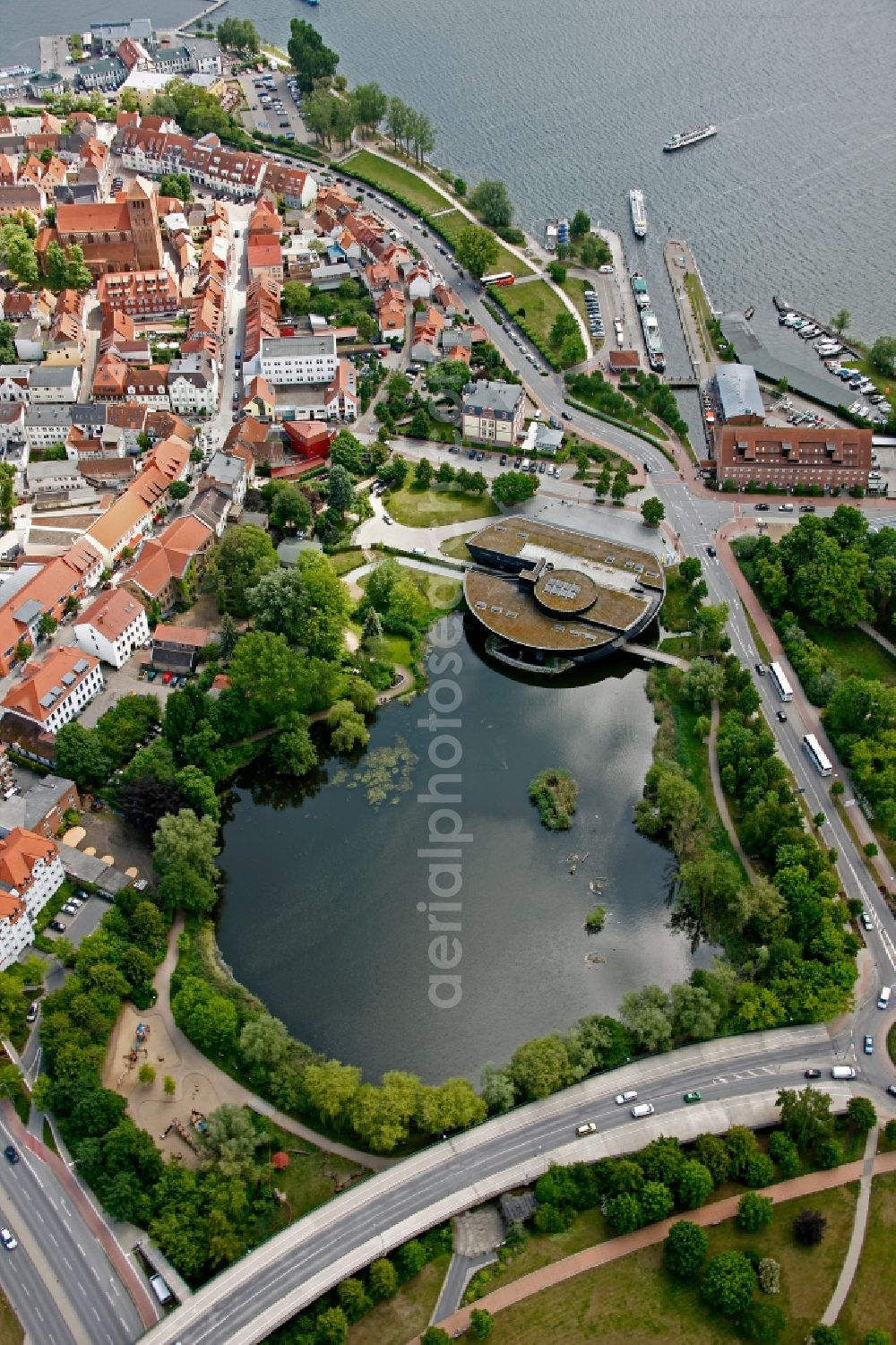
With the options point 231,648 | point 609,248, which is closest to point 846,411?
point 609,248

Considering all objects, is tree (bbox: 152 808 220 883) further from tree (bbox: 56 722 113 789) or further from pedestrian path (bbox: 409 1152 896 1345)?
pedestrian path (bbox: 409 1152 896 1345)

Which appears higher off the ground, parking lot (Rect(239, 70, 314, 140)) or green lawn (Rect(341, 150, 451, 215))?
parking lot (Rect(239, 70, 314, 140))

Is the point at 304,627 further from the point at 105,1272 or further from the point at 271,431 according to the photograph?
the point at 105,1272

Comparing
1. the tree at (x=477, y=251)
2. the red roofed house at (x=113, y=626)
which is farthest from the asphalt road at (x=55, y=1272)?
the tree at (x=477, y=251)

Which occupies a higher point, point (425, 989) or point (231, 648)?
point (231, 648)

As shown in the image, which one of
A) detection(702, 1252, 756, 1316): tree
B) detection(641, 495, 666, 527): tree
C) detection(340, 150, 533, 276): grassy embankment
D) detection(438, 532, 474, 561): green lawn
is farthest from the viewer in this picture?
detection(340, 150, 533, 276): grassy embankment

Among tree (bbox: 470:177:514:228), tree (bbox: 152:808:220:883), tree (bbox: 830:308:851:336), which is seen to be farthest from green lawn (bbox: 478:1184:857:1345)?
tree (bbox: 470:177:514:228)
